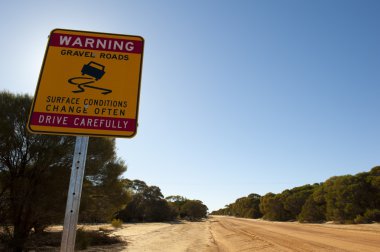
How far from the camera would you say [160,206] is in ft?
200

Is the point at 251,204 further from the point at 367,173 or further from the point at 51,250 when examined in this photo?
the point at 51,250

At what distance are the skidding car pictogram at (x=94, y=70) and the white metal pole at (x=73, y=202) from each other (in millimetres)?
636

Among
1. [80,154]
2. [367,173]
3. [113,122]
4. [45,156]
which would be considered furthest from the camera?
[367,173]

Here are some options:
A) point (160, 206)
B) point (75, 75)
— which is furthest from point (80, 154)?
point (160, 206)

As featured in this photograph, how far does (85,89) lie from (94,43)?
51 centimetres

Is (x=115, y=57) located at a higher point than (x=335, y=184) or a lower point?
lower

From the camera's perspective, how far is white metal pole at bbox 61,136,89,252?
85.1 inches

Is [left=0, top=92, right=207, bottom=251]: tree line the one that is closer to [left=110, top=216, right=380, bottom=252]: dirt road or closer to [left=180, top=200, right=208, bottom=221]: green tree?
[left=110, top=216, right=380, bottom=252]: dirt road

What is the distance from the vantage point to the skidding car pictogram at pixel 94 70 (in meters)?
2.64

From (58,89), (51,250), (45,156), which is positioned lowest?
(51,250)

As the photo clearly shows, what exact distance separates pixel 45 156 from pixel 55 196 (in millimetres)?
1928

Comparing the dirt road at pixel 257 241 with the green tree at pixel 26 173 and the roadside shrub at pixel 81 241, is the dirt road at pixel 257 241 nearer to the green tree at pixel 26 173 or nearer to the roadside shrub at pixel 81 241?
the roadside shrub at pixel 81 241

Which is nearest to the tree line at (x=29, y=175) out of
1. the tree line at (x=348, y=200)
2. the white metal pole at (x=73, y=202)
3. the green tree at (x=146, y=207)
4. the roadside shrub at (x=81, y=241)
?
the roadside shrub at (x=81, y=241)

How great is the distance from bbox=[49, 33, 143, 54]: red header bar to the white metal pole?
3.17 feet
